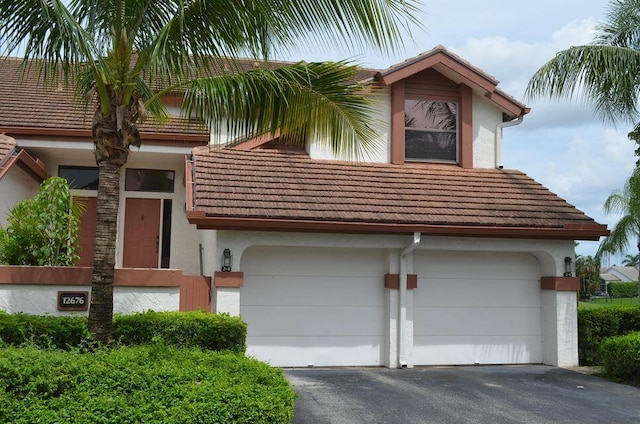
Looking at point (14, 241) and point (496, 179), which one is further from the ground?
point (496, 179)

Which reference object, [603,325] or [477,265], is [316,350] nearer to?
[477,265]

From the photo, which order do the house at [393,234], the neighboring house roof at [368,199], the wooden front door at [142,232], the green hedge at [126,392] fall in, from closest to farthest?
the green hedge at [126,392]
the neighboring house roof at [368,199]
the house at [393,234]
the wooden front door at [142,232]

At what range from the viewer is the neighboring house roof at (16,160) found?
39.2ft

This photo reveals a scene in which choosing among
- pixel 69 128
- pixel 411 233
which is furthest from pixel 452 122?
pixel 69 128

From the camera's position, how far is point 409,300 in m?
12.1

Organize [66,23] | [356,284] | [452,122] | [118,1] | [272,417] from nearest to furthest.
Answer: [272,417]
[66,23]
[118,1]
[356,284]
[452,122]

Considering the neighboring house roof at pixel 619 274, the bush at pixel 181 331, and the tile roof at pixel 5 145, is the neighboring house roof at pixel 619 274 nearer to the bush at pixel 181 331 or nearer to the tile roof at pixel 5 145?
the tile roof at pixel 5 145

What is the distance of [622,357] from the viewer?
10641 millimetres

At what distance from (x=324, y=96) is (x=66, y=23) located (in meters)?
3.37

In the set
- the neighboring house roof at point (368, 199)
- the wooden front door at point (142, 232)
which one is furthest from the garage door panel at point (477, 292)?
the wooden front door at point (142, 232)

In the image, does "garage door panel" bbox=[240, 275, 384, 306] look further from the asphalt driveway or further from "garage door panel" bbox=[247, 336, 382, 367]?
the asphalt driveway

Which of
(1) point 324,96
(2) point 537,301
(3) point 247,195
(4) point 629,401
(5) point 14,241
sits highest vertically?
(1) point 324,96

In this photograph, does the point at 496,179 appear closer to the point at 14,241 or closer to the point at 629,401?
the point at 629,401

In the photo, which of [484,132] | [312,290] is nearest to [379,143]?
[484,132]
